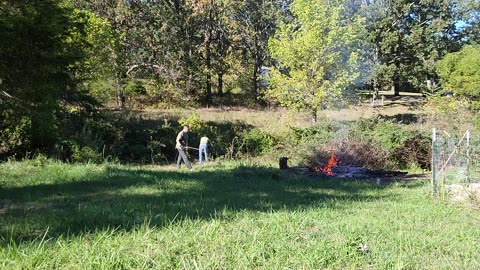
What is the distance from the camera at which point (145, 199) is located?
7.90m

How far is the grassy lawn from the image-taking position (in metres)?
4.08

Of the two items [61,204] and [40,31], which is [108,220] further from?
[40,31]

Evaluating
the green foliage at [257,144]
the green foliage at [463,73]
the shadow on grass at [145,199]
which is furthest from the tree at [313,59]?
the shadow on grass at [145,199]

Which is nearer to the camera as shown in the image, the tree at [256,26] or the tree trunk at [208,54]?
the tree trunk at [208,54]

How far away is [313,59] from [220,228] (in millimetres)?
23848

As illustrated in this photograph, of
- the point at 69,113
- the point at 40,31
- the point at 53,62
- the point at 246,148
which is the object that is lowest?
the point at 246,148

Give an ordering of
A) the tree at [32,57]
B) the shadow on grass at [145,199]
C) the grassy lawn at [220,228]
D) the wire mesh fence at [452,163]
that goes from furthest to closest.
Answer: the tree at [32,57] → the wire mesh fence at [452,163] → the shadow on grass at [145,199] → the grassy lawn at [220,228]

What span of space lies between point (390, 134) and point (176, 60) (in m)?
23.6

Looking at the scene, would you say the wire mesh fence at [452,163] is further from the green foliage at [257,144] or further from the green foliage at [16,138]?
the green foliage at [16,138]

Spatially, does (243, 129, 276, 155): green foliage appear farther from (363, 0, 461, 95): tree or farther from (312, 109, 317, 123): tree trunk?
(363, 0, 461, 95): tree

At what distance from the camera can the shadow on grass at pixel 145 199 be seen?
5617 millimetres

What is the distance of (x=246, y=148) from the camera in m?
23.8

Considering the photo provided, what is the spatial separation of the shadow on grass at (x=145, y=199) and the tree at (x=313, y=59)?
15689 millimetres

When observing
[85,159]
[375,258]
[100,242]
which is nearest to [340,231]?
[375,258]
